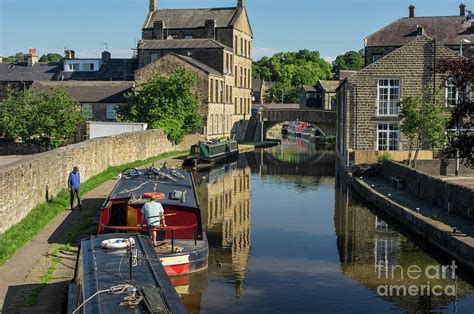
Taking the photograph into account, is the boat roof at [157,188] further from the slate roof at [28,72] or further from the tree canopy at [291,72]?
the tree canopy at [291,72]

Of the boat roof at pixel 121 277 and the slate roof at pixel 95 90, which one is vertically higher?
the slate roof at pixel 95 90

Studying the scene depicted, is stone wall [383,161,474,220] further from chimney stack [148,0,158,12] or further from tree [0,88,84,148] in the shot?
chimney stack [148,0,158,12]

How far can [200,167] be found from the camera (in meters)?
43.4

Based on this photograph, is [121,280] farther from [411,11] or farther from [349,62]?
[349,62]

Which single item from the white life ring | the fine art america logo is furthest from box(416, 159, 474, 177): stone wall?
the white life ring

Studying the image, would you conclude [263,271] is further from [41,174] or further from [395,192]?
[395,192]

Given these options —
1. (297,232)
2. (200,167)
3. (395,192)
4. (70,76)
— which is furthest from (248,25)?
(297,232)

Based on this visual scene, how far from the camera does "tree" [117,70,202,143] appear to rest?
51219 mm

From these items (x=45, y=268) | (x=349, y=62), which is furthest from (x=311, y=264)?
(x=349, y=62)

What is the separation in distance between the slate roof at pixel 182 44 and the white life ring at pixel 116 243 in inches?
→ 2133

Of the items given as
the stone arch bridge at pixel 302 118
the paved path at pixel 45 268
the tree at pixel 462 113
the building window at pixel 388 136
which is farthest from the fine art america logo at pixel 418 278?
the stone arch bridge at pixel 302 118

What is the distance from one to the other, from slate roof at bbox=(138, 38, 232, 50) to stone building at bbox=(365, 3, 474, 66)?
14996 millimetres

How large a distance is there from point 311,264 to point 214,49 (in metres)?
48.9

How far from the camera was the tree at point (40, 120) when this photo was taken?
1681 inches
